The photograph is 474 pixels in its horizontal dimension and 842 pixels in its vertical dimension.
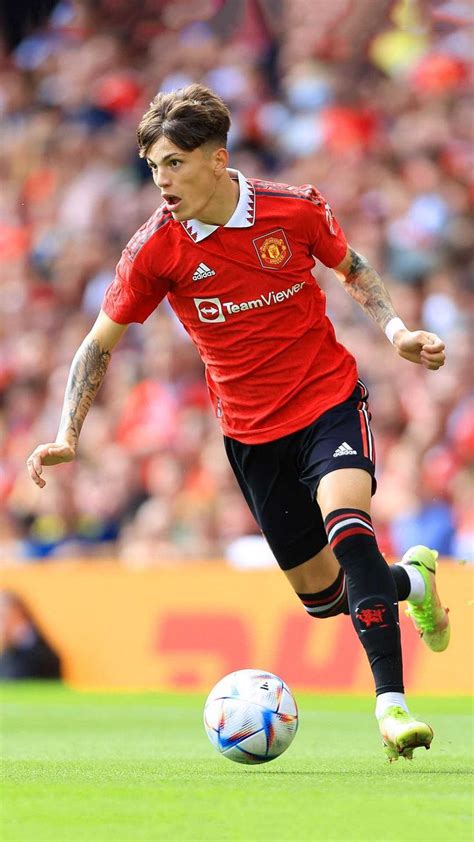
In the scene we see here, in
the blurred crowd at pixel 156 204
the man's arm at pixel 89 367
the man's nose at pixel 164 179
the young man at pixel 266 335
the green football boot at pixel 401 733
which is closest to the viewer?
the green football boot at pixel 401 733

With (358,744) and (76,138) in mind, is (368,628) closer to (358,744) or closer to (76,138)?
(358,744)

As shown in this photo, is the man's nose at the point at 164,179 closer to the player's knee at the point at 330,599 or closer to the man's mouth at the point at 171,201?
the man's mouth at the point at 171,201

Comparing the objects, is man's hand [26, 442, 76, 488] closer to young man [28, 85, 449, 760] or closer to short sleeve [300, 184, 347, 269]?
young man [28, 85, 449, 760]

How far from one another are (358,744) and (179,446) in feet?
21.8

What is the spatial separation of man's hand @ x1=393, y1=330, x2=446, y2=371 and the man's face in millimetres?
939

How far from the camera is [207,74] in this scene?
16562 mm

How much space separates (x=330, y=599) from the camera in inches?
260

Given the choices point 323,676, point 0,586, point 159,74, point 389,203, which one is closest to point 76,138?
point 159,74

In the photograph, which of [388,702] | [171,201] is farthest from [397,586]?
[171,201]

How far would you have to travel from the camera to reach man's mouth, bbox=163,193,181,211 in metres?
5.68

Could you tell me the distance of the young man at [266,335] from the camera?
18.2 ft

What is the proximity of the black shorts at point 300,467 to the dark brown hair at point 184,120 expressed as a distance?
120 centimetres

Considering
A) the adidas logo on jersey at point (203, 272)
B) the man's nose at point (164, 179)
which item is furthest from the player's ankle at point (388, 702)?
the man's nose at point (164, 179)

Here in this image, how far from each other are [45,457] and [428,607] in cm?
205
